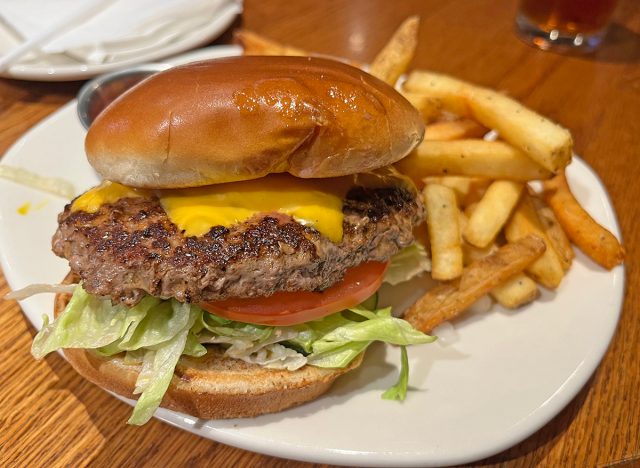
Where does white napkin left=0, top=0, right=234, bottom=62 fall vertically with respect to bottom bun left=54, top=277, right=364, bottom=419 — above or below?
above

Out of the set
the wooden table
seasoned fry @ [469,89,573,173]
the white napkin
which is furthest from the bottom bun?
the white napkin

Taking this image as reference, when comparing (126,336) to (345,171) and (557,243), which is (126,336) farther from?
(557,243)

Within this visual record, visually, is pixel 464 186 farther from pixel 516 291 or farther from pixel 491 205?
pixel 516 291

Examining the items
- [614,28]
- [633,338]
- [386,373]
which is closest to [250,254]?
[386,373]

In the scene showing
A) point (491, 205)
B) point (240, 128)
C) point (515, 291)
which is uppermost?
point (240, 128)

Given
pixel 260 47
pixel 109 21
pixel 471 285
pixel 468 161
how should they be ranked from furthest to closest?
pixel 109 21, pixel 260 47, pixel 468 161, pixel 471 285

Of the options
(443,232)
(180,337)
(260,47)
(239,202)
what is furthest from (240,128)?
(260,47)

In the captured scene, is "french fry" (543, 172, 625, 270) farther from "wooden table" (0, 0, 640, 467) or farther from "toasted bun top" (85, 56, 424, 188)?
"toasted bun top" (85, 56, 424, 188)
